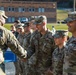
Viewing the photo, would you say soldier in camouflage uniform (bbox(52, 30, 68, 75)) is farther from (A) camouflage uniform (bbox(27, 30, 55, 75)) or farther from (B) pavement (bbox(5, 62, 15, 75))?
(B) pavement (bbox(5, 62, 15, 75))

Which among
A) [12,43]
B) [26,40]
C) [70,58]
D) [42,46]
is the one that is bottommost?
[26,40]

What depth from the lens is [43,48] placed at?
23.1 ft

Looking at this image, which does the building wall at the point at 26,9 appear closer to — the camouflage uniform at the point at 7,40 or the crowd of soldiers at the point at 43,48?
the crowd of soldiers at the point at 43,48

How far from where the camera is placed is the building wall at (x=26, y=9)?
7419cm

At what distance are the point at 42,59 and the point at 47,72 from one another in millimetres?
386

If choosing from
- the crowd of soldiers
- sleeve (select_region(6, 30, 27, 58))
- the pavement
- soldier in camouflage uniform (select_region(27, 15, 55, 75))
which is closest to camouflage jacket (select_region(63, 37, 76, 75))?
the crowd of soldiers

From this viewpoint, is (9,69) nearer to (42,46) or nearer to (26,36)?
(26,36)

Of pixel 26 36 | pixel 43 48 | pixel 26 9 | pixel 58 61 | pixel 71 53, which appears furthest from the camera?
pixel 26 9

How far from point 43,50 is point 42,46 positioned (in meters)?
0.08

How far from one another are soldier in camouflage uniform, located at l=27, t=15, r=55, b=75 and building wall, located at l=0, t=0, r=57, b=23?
66.4m

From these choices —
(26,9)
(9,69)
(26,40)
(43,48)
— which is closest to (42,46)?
(43,48)

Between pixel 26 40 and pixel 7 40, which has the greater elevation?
pixel 7 40

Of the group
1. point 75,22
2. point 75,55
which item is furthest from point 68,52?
point 75,22

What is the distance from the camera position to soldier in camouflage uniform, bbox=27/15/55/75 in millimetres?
6875
